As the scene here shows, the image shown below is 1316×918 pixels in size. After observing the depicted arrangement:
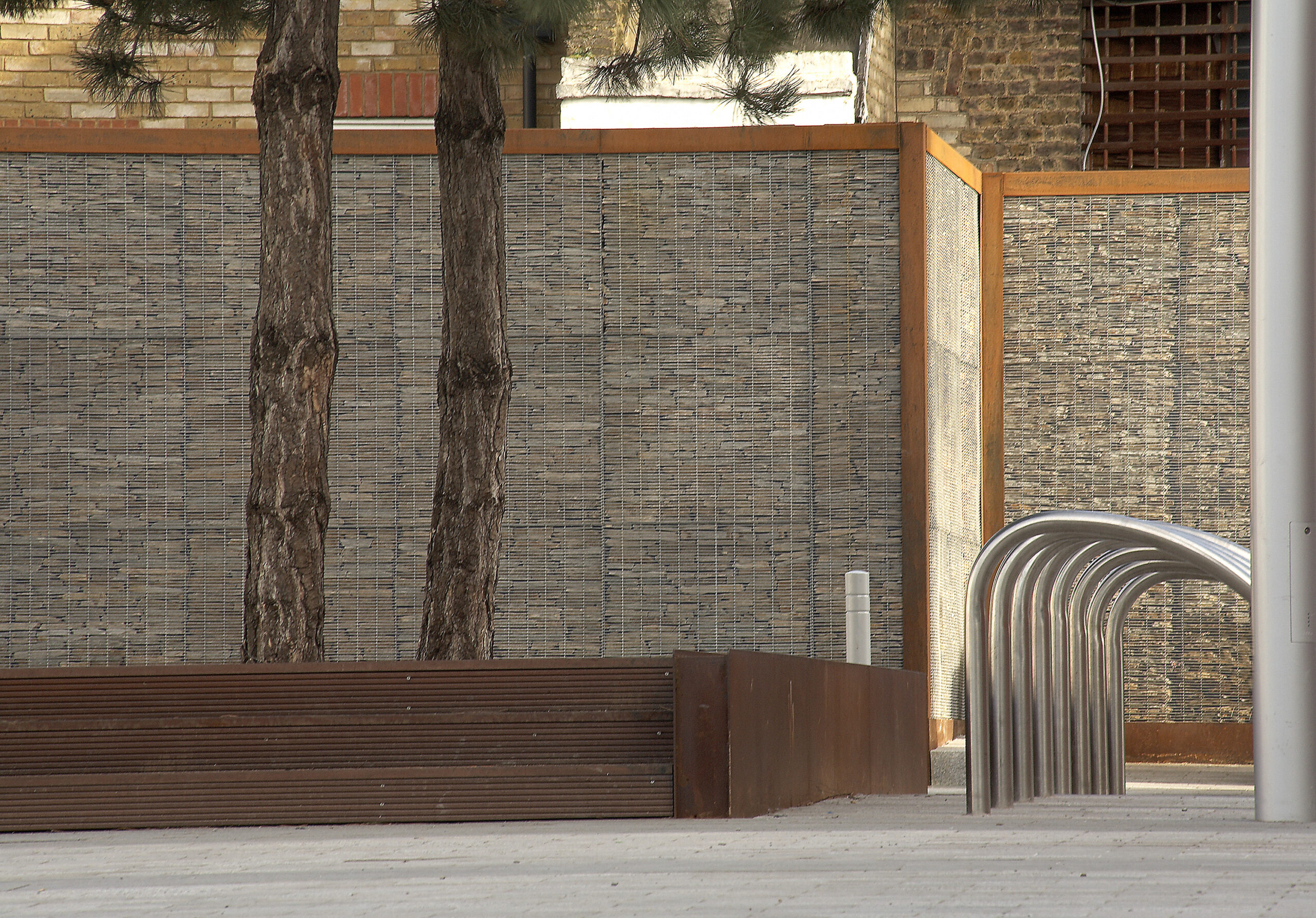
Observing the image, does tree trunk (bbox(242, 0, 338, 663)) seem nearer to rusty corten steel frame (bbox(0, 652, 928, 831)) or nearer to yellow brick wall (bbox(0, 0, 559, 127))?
rusty corten steel frame (bbox(0, 652, 928, 831))

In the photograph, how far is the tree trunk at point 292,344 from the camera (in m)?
6.70

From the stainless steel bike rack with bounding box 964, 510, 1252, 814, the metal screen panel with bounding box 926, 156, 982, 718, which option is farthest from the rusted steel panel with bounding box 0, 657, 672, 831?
the metal screen panel with bounding box 926, 156, 982, 718

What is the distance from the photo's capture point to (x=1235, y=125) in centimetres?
1571

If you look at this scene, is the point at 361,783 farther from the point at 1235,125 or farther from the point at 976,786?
the point at 1235,125

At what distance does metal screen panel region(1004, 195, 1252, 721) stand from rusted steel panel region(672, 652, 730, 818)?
6284mm

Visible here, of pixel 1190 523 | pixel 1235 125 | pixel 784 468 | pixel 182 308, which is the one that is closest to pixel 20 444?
pixel 182 308

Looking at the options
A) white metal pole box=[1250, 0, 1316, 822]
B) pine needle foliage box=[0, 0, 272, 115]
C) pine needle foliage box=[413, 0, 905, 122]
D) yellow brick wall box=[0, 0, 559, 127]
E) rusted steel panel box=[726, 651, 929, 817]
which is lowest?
rusted steel panel box=[726, 651, 929, 817]

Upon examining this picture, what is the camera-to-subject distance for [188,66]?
1407 centimetres

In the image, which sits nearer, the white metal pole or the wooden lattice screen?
the white metal pole

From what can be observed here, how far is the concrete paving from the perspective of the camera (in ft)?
11.9

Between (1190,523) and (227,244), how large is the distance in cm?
643

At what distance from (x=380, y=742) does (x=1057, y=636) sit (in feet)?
10.2

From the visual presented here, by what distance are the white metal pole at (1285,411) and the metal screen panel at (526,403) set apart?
4.78 m

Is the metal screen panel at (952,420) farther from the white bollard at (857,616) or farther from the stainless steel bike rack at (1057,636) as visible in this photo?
the stainless steel bike rack at (1057,636)
